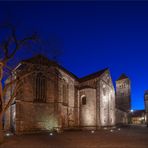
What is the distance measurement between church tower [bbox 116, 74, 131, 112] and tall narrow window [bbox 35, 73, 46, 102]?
2332 inches

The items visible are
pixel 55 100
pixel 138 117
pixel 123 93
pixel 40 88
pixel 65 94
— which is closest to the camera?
pixel 40 88

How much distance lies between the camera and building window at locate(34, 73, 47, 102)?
131 feet

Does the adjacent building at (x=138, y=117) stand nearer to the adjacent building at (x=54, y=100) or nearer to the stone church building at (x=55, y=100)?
the stone church building at (x=55, y=100)

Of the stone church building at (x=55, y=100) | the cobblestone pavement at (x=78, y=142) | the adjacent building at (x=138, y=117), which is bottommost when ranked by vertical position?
the adjacent building at (x=138, y=117)

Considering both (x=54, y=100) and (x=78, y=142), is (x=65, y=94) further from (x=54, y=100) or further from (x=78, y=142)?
(x=78, y=142)

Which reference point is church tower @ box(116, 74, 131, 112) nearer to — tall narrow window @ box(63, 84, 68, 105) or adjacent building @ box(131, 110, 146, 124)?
adjacent building @ box(131, 110, 146, 124)

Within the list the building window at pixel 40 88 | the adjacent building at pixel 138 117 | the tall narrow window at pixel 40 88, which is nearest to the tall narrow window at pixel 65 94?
the building window at pixel 40 88

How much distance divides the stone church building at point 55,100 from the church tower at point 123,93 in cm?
4012

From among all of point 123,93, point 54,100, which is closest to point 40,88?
point 54,100

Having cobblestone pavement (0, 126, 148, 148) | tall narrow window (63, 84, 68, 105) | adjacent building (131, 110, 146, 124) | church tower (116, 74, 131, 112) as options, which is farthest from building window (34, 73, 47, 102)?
adjacent building (131, 110, 146, 124)

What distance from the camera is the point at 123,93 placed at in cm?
9681

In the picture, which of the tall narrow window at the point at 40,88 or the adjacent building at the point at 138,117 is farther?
the adjacent building at the point at 138,117

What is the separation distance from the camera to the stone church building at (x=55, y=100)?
36.9 meters

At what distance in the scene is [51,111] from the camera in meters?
40.3
